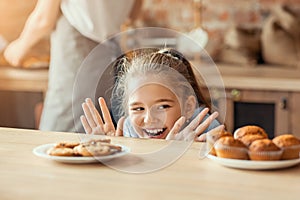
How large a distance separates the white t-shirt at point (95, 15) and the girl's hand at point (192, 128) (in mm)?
1048

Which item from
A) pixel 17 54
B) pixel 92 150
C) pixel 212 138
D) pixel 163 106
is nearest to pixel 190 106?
pixel 163 106

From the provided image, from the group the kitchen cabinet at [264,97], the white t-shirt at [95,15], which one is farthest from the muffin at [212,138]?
the kitchen cabinet at [264,97]

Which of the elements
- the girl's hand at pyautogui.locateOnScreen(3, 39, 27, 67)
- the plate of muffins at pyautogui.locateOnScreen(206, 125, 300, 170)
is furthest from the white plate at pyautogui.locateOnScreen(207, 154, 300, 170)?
the girl's hand at pyautogui.locateOnScreen(3, 39, 27, 67)

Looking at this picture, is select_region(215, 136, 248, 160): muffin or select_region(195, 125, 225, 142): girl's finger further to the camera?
select_region(195, 125, 225, 142): girl's finger

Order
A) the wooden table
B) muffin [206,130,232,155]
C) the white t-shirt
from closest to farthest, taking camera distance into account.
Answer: the wooden table
muffin [206,130,232,155]
the white t-shirt

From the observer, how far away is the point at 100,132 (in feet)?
5.12

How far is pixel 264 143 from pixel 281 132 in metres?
2.06

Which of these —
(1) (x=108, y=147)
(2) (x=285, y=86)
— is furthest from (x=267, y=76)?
(1) (x=108, y=147)

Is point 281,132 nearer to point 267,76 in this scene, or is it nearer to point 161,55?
point 267,76

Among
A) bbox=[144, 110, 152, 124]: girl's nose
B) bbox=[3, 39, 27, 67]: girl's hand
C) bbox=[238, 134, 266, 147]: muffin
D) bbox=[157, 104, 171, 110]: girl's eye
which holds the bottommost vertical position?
bbox=[238, 134, 266, 147]: muffin

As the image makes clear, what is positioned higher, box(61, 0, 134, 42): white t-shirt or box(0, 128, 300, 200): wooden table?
box(61, 0, 134, 42): white t-shirt

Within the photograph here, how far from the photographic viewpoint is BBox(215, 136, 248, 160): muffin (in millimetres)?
1294

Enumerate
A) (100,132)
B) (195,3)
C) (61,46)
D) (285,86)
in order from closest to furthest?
(100,132) → (61,46) → (285,86) → (195,3)

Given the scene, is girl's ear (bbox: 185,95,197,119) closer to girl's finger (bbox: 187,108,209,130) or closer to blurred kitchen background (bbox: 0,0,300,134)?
girl's finger (bbox: 187,108,209,130)
